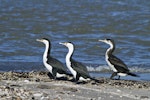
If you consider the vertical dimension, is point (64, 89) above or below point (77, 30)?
above

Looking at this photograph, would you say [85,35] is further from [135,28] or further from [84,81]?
[84,81]

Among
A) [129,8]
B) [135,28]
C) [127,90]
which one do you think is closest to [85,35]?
[135,28]

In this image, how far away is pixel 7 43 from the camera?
25.7 metres

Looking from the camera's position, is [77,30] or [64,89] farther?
[77,30]

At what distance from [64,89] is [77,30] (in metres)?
16.9

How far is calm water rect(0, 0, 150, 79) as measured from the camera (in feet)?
72.0

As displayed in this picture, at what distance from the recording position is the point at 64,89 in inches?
525

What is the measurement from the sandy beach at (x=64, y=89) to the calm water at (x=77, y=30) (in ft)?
13.6

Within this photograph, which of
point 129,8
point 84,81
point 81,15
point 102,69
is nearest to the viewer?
point 84,81

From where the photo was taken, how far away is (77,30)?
99.0 feet

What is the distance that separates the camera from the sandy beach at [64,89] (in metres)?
12.2

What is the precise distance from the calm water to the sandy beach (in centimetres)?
414

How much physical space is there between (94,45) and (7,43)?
10.8ft

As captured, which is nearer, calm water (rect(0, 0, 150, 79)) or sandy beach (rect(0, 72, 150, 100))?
sandy beach (rect(0, 72, 150, 100))
